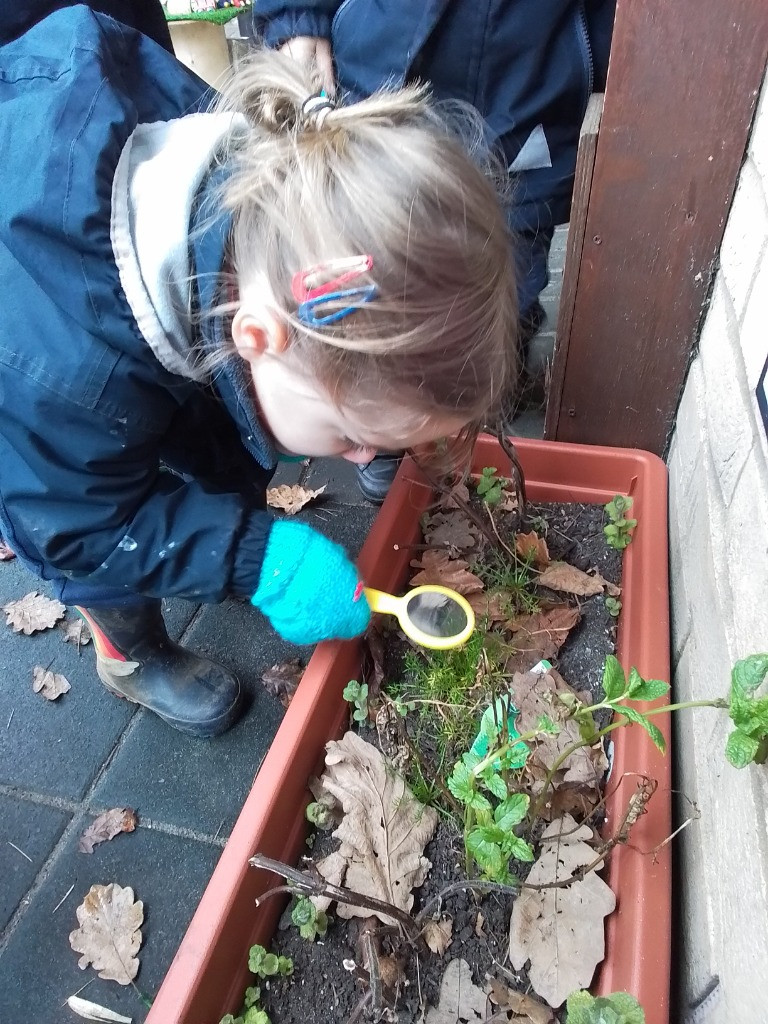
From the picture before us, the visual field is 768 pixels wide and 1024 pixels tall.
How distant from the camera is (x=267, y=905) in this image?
1246mm

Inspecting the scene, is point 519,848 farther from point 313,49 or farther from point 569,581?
point 313,49

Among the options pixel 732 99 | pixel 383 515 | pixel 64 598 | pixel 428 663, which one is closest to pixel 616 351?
pixel 732 99

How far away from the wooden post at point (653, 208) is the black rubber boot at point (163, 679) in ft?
3.59

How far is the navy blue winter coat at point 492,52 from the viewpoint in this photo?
5.67 feet

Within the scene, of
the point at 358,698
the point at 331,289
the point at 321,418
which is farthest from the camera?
the point at 358,698

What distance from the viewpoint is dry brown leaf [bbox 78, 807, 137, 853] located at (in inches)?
65.1

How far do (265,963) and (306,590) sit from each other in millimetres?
606

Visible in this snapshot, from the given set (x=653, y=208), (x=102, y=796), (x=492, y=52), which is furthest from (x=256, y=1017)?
(x=492, y=52)

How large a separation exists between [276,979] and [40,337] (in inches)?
41.9

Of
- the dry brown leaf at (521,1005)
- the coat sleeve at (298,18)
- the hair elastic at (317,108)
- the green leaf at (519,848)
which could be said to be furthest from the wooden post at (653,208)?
the dry brown leaf at (521,1005)

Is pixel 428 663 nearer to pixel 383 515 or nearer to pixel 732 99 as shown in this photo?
pixel 383 515

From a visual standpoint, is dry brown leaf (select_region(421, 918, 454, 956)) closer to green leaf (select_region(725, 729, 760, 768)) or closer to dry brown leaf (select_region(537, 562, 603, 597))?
green leaf (select_region(725, 729, 760, 768))

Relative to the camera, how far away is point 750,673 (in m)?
0.87

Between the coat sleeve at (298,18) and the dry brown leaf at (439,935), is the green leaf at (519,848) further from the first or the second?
the coat sleeve at (298,18)
